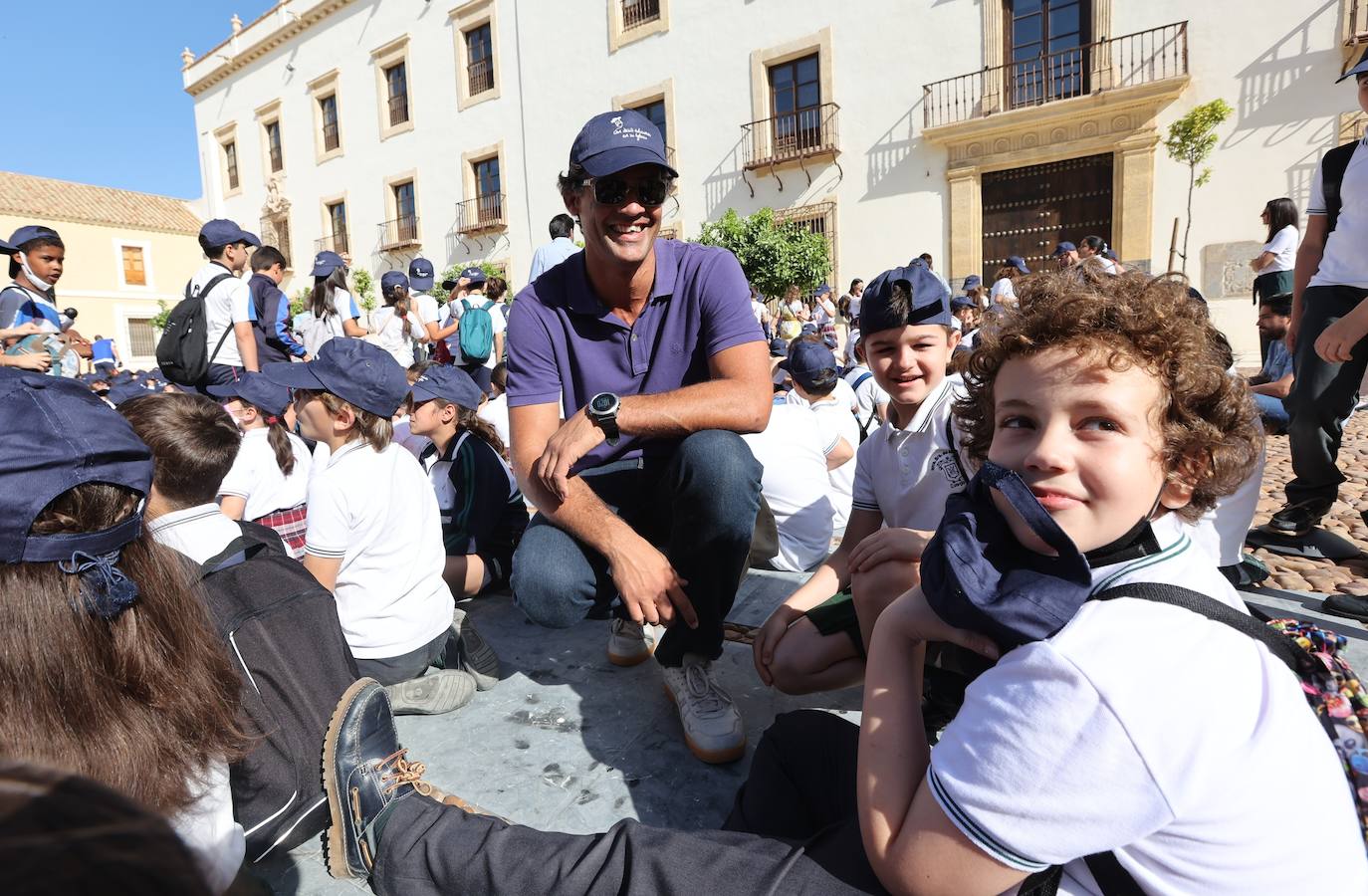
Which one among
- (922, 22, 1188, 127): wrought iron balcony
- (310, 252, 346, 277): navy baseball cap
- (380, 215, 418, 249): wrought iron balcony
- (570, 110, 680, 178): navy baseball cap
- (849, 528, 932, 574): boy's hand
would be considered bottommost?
(849, 528, 932, 574): boy's hand

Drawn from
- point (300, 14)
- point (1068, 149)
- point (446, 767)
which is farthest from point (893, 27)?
point (300, 14)

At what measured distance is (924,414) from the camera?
229 centimetres

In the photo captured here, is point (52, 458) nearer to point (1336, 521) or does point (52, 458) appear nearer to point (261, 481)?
point (261, 481)

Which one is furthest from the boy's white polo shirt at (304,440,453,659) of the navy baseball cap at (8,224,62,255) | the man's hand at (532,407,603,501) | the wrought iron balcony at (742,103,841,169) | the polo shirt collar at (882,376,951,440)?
the wrought iron balcony at (742,103,841,169)

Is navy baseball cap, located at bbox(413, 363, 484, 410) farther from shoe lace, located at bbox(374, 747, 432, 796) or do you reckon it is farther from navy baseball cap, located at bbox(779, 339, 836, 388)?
shoe lace, located at bbox(374, 747, 432, 796)

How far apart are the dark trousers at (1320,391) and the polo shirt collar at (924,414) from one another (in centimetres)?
167

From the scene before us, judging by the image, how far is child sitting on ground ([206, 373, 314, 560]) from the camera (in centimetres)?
327

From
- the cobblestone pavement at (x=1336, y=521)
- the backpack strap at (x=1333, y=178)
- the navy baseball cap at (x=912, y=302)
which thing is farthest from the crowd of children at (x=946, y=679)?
the backpack strap at (x=1333, y=178)

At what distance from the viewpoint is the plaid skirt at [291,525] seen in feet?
11.2

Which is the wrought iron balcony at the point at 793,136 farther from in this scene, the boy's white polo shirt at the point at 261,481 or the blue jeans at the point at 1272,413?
the boy's white polo shirt at the point at 261,481

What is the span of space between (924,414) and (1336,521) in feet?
10.4

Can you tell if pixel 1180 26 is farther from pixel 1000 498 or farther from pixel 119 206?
pixel 119 206

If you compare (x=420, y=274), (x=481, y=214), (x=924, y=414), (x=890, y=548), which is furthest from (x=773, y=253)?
(x=890, y=548)

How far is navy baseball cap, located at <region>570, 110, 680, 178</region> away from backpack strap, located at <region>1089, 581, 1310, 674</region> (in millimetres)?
1618
